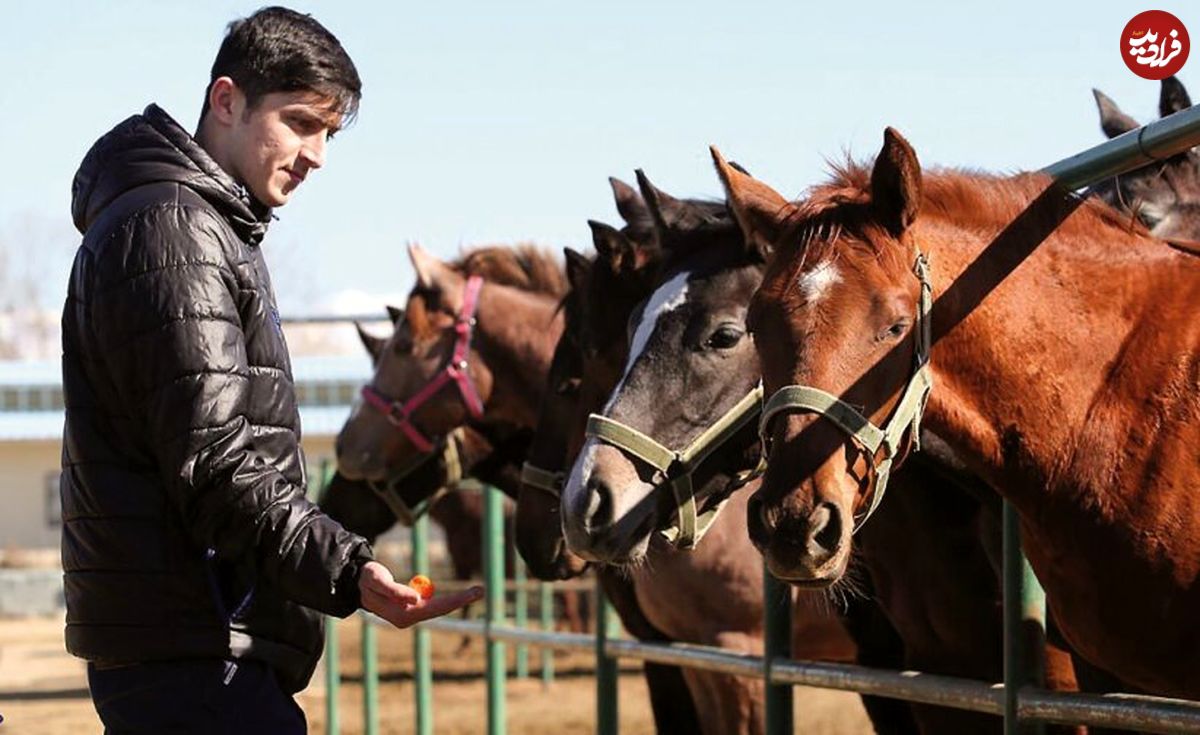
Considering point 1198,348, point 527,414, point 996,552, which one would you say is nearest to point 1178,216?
point 996,552

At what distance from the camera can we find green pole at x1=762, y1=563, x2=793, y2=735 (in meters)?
4.23

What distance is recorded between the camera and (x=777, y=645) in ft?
14.0

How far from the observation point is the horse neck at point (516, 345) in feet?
22.8

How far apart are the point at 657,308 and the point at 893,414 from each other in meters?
1.40

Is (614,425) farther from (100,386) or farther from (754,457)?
(100,386)

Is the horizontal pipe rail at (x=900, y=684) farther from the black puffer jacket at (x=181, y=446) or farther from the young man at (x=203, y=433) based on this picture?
the black puffer jacket at (x=181, y=446)

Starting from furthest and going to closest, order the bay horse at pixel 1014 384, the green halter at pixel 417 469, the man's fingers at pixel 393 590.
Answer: the green halter at pixel 417 469
the bay horse at pixel 1014 384
the man's fingers at pixel 393 590

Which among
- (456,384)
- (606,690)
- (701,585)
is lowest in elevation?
(606,690)

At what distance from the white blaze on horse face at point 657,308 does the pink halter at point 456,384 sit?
108 inches

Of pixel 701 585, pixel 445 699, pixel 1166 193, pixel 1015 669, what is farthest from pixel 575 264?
pixel 445 699

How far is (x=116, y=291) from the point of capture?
2.84m

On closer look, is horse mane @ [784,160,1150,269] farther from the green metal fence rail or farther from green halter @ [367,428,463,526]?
green halter @ [367,428,463,526]

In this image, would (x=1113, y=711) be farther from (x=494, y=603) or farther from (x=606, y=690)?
(x=494, y=603)
